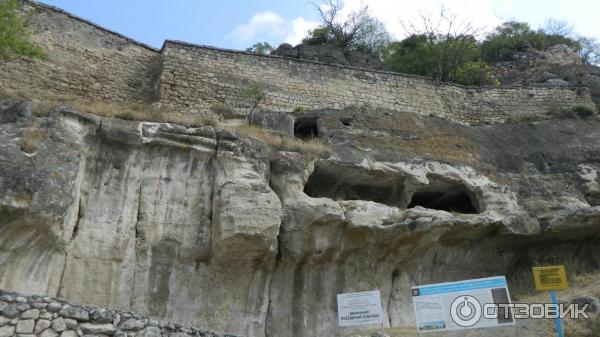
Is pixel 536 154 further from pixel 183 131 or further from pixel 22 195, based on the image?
pixel 22 195

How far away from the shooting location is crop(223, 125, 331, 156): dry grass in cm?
1013

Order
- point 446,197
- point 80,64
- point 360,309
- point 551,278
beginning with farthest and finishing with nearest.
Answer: point 80,64, point 446,197, point 360,309, point 551,278

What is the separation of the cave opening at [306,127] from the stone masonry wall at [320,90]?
5.17ft

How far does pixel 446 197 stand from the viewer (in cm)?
1189

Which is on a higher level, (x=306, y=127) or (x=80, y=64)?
(x=80, y=64)

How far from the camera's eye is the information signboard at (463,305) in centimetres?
679

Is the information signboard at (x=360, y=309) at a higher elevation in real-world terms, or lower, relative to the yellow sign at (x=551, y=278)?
lower

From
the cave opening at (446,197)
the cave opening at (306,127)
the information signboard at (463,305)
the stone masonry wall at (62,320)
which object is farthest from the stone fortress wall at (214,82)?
the information signboard at (463,305)

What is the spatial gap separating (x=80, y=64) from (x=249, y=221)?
23.9 ft

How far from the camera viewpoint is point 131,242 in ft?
27.9

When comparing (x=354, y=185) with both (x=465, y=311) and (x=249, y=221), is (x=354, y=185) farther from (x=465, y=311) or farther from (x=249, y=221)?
(x=465, y=311)

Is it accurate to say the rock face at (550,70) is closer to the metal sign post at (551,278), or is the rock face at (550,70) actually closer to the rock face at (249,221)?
the rock face at (249,221)

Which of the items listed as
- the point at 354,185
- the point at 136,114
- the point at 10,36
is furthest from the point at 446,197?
the point at 10,36

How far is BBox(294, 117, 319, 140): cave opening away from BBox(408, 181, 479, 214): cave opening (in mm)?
2585
